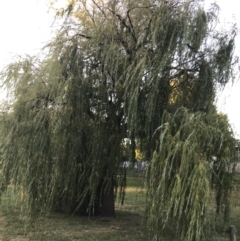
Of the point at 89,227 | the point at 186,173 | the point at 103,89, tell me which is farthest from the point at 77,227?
the point at 186,173

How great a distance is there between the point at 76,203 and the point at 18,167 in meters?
3.40

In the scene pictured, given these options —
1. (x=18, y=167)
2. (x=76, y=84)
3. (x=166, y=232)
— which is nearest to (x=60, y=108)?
(x=76, y=84)

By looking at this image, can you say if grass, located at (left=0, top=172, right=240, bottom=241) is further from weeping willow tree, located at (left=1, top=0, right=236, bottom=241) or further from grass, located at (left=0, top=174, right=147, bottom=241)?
weeping willow tree, located at (left=1, top=0, right=236, bottom=241)

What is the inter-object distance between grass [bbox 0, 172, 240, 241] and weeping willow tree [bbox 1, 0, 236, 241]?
627 mm

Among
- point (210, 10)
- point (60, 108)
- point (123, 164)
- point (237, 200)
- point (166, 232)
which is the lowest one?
point (166, 232)

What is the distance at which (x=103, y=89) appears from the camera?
10.5 metres

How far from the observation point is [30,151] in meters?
9.97

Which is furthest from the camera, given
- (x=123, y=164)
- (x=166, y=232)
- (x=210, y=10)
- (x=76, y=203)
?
(x=76, y=203)

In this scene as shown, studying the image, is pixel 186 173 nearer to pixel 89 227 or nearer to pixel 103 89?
pixel 103 89

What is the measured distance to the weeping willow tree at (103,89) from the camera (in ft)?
32.2

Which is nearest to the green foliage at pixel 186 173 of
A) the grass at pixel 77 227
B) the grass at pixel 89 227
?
the grass at pixel 89 227

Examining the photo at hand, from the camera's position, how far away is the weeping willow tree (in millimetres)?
9805

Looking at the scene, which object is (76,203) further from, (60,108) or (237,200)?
(237,200)

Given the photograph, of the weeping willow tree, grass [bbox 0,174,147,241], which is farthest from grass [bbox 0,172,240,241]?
the weeping willow tree
